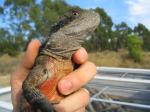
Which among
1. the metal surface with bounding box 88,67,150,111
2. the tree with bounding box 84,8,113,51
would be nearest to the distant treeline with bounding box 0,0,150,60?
the tree with bounding box 84,8,113,51

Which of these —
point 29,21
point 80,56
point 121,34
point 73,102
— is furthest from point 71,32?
point 121,34

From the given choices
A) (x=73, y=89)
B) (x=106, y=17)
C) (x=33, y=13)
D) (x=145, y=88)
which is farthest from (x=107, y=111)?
(x=106, y=17)

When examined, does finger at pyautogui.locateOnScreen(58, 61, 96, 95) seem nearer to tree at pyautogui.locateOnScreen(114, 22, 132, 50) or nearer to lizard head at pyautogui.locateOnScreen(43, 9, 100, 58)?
lizard head at pyautogui.locateOnScreen(43, 9, 100, 58)

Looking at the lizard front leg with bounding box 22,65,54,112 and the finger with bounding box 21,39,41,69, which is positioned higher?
the finger with bounding box 21,39,41,69

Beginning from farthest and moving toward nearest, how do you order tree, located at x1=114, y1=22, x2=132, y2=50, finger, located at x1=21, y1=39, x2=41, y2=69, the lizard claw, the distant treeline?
1. tree, located at x1=114, y1=22, x2=132, y2=50
2. the distant treeline
3. finger, located at x1=21, y1=39, x2=41, y2=69
4. the lizard claw

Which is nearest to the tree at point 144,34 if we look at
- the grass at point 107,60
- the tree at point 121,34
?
the tree at point 121,34

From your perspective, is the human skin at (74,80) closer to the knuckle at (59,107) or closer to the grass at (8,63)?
the knuckle at (59,107)

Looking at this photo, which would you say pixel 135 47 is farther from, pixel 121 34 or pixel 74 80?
pixel 74 80
